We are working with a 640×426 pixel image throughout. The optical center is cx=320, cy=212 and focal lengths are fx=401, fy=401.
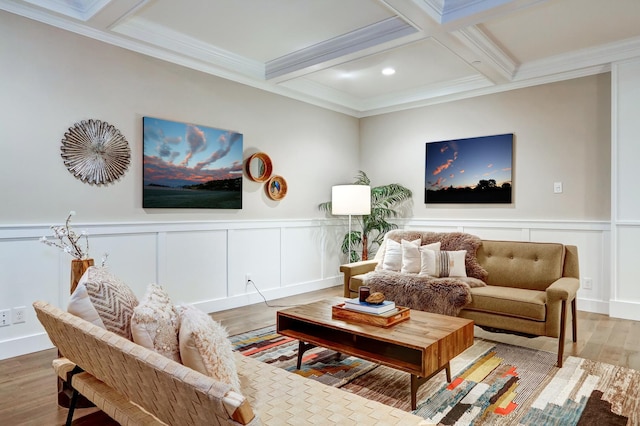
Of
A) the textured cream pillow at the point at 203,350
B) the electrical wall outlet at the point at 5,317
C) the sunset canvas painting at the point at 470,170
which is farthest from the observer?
the sunset canvas painting at the point at 470,170

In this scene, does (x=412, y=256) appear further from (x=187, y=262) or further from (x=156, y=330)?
(x=156, y=330)

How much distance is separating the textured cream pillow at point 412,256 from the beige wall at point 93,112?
176 cm

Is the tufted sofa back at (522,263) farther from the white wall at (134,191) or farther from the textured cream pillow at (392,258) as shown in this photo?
the white wall at (134,191)

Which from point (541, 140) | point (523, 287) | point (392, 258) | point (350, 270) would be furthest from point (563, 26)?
point (350, 270)

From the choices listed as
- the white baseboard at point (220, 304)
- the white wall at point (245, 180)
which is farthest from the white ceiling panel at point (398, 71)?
the white baseboard at point (220, 304)

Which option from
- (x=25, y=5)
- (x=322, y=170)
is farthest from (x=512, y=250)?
(x=25, y=5)

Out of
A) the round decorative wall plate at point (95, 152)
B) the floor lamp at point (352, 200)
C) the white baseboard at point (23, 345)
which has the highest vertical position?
the round decorative wall plate at point (95, 152)

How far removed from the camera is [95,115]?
3332mm

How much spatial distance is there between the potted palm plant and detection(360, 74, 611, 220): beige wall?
229mm

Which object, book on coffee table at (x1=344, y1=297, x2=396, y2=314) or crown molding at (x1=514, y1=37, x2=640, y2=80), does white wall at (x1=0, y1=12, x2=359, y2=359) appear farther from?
crown molding at (x1=514, y1=37, x2=640, y2=80)

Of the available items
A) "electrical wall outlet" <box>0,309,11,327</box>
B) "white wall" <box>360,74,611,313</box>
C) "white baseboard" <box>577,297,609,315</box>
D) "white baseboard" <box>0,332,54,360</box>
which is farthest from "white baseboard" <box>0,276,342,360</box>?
"white baseboard" <box>577,297,609,315</box>

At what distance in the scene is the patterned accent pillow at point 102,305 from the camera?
147 cm

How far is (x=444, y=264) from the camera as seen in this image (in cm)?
356

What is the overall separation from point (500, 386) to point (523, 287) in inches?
46.0
